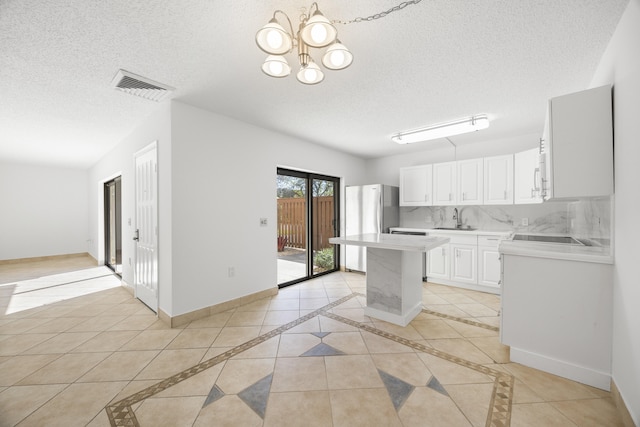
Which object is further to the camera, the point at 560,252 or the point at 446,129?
the point at 446,129

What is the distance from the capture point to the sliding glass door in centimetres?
434

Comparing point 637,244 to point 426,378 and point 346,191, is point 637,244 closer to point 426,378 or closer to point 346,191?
point 426,378

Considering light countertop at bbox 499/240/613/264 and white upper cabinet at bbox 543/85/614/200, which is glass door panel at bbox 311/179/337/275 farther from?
white upper cabinet at bbox 543/85/614/200

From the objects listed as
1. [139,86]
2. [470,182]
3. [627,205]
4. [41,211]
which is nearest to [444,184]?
[470,182]

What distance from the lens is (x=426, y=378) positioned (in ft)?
6.11

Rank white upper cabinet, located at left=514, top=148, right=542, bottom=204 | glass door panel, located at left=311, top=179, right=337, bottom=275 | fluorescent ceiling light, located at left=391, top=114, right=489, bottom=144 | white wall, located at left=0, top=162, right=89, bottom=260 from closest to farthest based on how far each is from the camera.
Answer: fluorescent ceiling light, located at left=391, top=114, right=489, bottom=144
white upper cabinet, located at left=514, top=148, right=542, bottom=204
glass door panel, located at left=311, top=179, right=337, bottom=275
white wall, located at left=0, top=162, right=89, bottom=260

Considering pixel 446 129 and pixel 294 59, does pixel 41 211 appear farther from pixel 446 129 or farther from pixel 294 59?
pixel 446 129

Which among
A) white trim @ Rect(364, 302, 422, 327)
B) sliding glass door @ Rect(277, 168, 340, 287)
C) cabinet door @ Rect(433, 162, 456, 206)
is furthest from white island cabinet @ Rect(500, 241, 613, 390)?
sliding glass door @ Rect(277, 168, 340, 287)

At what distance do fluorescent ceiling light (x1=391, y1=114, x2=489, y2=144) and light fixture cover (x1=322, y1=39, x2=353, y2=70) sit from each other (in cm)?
238

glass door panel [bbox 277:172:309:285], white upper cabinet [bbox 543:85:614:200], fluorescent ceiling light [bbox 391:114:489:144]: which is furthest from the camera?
glass door panel [bbox 277:172:309:285]

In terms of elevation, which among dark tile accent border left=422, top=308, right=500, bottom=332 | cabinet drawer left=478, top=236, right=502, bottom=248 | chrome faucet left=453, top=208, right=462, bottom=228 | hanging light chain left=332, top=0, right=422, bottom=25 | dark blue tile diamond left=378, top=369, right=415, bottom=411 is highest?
hanging light chain left=332, top=0, right=422, bottom=25

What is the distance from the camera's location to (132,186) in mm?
3732

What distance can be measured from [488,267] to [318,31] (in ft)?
12.9

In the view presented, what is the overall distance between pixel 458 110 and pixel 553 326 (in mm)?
2369
